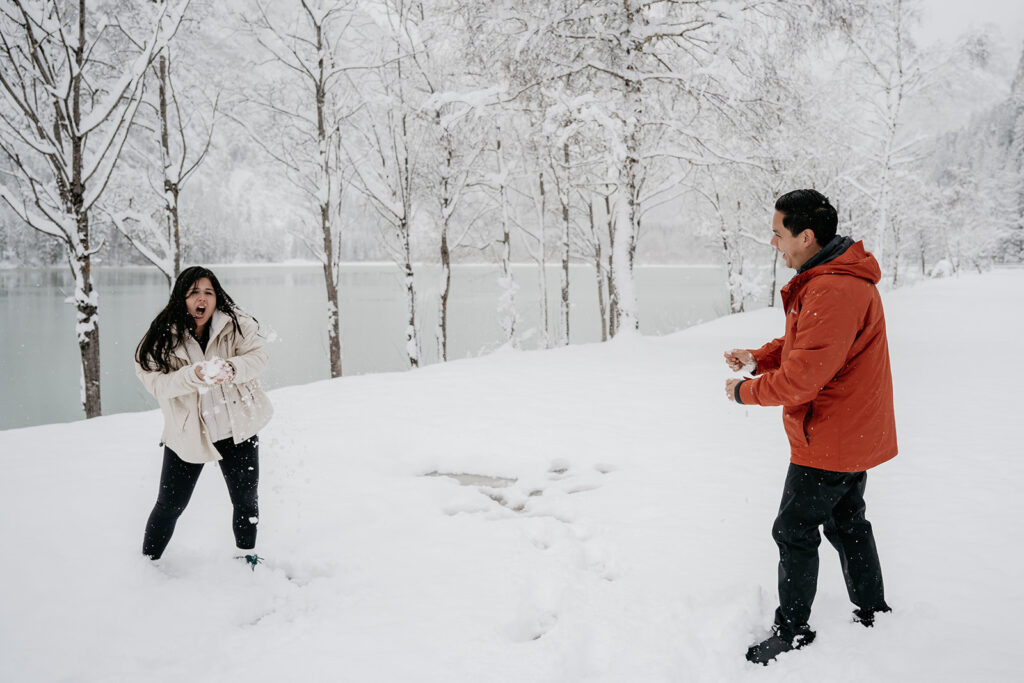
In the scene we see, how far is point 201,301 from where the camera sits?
2.70 metres

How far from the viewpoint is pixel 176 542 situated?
3266mm

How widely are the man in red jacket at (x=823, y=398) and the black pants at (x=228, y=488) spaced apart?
2.54 meters

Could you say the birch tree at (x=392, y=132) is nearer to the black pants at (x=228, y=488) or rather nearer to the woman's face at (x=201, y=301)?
the woman's face at (x=201, y=301)

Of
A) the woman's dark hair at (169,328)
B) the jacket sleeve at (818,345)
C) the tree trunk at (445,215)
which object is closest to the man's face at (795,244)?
the jacket sleeve at (818,345)

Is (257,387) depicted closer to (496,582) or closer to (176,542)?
Result: (176,542)

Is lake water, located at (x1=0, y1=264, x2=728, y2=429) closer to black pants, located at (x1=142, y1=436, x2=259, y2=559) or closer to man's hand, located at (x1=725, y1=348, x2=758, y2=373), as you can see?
black pants, located at (x1=142, y1=436, x2=259, y2=559)

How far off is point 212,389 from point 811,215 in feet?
9.67

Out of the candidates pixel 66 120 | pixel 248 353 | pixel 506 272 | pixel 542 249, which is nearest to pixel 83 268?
pixel 66 120

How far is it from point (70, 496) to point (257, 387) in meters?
2.26

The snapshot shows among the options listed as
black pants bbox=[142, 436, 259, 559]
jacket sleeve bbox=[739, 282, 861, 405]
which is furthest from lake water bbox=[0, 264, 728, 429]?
jacket sleeve bbox=[739, 282, 861, 405]

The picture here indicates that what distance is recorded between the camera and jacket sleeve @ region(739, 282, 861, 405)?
74.0 inches

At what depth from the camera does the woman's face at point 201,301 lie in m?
2.69

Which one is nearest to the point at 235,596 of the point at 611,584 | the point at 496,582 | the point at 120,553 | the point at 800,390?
the point at 120,553

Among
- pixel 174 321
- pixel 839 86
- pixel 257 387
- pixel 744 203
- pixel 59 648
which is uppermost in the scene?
pixel 839 86
